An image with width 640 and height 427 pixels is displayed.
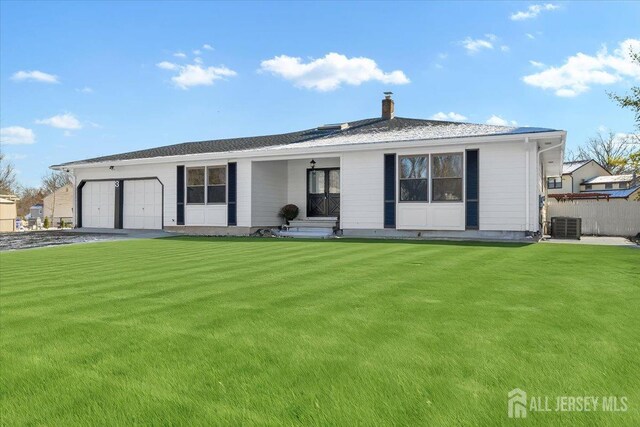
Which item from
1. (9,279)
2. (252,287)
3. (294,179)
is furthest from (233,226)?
(252,287)

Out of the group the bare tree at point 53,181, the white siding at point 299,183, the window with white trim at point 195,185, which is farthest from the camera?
the bare tree at point 53,181

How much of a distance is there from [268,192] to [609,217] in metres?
14.5

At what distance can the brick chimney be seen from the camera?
1916 cm

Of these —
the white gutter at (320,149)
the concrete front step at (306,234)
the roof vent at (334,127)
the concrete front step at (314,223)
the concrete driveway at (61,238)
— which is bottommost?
the concrete driveway at (61,238)

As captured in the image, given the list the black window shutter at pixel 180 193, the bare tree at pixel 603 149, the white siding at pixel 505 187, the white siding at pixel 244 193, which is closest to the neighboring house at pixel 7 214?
the black window shutter at pixel 180 193

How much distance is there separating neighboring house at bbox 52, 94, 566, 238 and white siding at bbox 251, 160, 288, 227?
41mm

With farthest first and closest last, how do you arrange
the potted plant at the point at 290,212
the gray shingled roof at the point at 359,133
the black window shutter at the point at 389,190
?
the potted plant at the point at 290,212
the black window shutter at the point at 389,190
the gray shingled roof at the point at 359,133

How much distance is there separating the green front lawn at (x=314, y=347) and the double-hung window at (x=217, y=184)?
36.4 feet

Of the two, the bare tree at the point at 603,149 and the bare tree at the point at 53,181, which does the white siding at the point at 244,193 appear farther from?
the bare tree at the point at 53,181

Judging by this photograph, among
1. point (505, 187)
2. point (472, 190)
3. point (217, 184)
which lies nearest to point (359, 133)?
point (472, 190)

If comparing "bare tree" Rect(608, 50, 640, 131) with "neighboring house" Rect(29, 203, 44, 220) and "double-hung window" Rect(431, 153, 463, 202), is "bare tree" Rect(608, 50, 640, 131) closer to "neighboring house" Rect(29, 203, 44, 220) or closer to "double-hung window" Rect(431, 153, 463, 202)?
"double-hung window" Rect(431, 153, 463, 202)

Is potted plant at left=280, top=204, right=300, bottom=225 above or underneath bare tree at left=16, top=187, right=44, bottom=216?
underneath

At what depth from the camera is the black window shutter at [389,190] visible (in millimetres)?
14078

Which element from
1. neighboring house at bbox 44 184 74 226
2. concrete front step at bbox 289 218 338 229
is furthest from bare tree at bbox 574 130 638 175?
neighboring house at bbox 44 184 74 226
